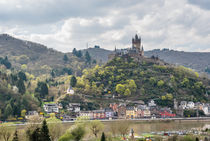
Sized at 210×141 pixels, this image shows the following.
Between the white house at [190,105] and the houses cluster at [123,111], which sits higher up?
the white house at [190,105]

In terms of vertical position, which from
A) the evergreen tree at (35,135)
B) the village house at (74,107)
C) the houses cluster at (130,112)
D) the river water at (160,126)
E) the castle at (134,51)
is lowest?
the river water at (160,126)

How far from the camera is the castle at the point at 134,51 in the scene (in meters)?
179

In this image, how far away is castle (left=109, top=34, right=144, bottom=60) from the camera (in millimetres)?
178625

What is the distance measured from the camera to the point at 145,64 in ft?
556

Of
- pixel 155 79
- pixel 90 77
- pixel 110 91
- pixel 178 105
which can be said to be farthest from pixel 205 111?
pixel 90 77

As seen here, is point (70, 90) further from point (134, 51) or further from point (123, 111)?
point (134, 51)

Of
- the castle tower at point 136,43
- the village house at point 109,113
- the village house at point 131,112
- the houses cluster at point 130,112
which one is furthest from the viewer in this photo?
the castle tower at point 136,43

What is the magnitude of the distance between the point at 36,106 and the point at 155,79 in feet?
216

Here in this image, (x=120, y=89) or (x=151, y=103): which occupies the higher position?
(x=120, y=89)

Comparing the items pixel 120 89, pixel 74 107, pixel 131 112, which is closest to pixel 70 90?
pixel 74 107

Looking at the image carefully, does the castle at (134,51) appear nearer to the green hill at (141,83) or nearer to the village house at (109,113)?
the green hill at (141,83)

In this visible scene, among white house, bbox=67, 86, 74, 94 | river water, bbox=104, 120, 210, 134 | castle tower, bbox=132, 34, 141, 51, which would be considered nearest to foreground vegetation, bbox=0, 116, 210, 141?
river water, bbox=104, 120, 210, 134

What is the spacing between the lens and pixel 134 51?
184m

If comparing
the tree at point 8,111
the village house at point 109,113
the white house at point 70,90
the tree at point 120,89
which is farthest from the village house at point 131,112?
the tree at point 8,111
